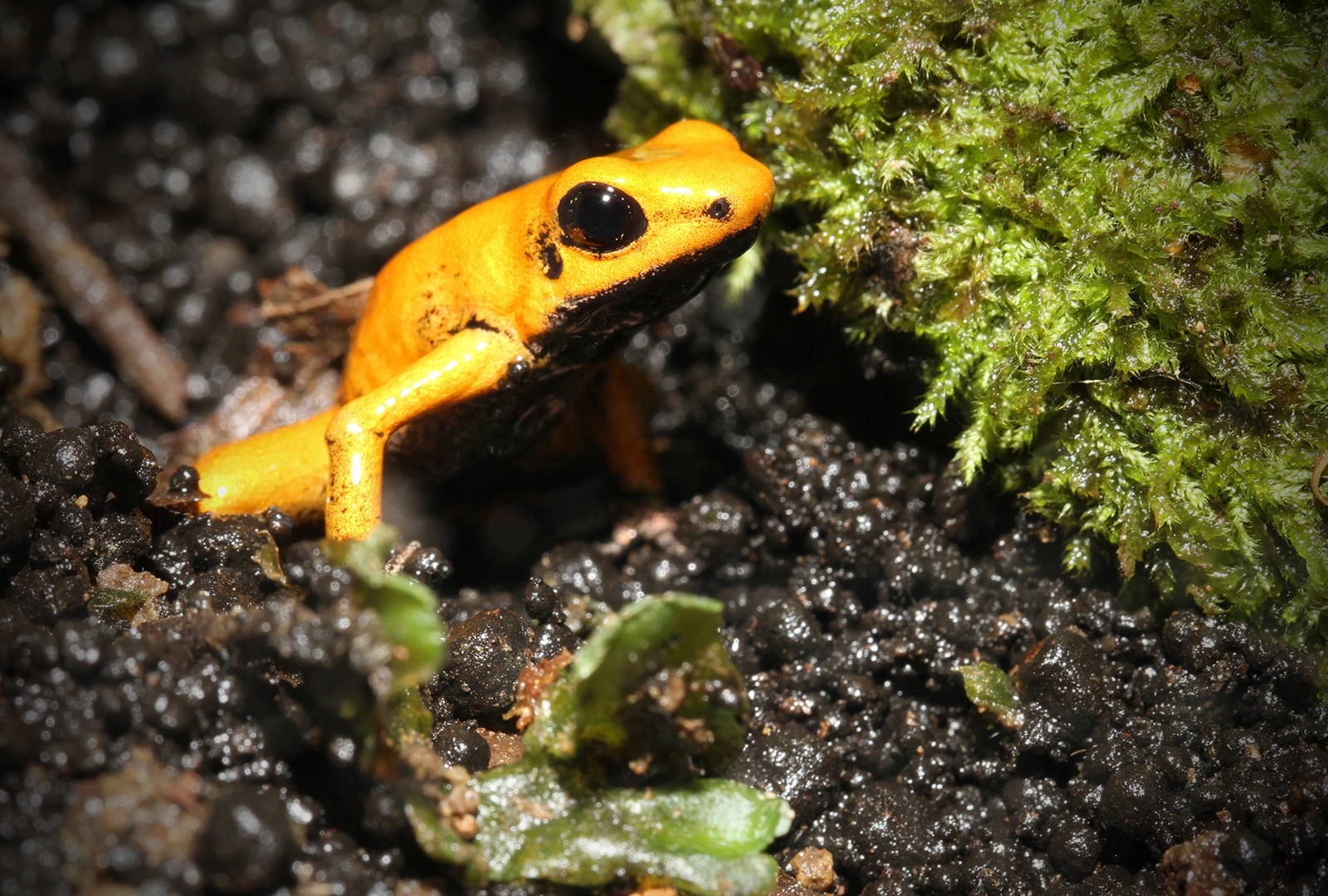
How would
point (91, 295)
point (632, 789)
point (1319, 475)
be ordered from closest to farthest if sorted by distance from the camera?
1. point (632, 789)
2. point (1319, 475)
3. point (91, 295)

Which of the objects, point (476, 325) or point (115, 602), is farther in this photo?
point (476, 325)

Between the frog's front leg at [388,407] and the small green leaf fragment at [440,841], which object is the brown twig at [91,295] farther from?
the small green leaf fragment at [440,841]

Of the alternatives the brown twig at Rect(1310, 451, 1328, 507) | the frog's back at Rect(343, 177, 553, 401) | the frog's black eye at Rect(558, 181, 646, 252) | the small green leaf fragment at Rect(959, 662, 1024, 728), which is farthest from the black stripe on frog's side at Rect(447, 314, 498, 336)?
the brown twig at Rect(1310, 451, 1328, 507)

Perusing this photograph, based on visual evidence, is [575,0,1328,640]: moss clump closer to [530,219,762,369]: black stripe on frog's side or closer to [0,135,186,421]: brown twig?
[530,219,762,369]: black stripe on frog's side

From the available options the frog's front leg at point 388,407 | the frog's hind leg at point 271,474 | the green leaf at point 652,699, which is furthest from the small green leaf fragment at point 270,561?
the green leaf at point 652,699

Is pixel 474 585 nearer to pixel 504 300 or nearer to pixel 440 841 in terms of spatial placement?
pixel 504 300

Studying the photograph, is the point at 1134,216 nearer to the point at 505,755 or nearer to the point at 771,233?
the point at 771,233

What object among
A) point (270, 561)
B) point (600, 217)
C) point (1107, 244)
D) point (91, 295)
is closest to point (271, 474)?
point (270, 561)

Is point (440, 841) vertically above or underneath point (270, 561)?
above
